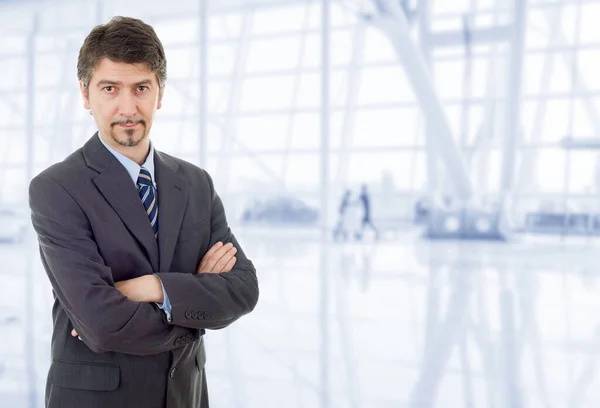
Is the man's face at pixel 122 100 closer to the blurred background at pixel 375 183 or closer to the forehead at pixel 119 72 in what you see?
the forehead at pixel 119 72

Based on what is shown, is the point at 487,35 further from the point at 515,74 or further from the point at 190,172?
the point at 190,172

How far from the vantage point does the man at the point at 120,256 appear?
1.53 m

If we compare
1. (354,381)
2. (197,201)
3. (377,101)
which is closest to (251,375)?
(354,381)

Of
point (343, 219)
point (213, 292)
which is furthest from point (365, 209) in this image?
point (213, 292)

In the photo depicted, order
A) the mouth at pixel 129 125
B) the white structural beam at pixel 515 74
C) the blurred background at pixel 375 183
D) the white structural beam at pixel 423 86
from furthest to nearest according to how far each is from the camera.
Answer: the white structural beam at pixel 515 74 → the white structural beam at pixel 423 86 → the blurred background at pixel 375 183 → the mouth at pixel 129 125

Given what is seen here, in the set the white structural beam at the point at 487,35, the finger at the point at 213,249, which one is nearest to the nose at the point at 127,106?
the finger at the point at 213,249

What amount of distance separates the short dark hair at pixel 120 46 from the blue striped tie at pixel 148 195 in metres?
0.29

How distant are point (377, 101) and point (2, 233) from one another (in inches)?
508

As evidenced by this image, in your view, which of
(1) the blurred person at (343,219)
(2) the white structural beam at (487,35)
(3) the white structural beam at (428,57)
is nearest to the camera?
(2) the white structural beam at (487,35)

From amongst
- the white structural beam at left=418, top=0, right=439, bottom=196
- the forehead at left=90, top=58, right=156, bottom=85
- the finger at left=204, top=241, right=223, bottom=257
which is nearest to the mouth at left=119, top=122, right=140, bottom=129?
the forehead at left=90, top=58, right=156, bottom=85

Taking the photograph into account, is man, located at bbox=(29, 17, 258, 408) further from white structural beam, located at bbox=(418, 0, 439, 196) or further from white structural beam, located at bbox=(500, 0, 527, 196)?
white structural beam, located at bbox=(500, 0, 527, 196)

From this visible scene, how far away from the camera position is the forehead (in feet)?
5.19

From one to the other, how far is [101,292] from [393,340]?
12.2ft

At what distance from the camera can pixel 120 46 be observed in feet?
5.14
